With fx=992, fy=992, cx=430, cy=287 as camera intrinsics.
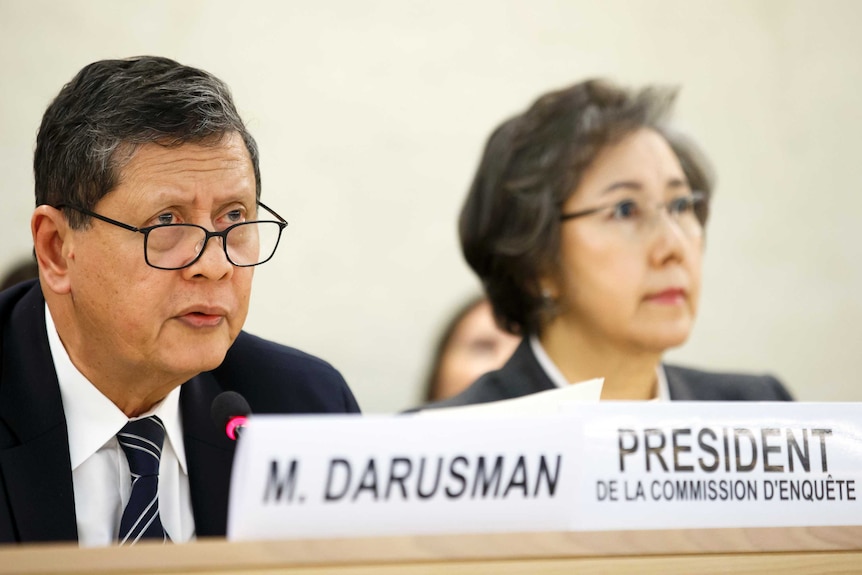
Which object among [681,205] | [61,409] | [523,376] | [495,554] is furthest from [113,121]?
[681,205]

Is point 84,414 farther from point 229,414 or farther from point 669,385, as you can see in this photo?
point 669,385

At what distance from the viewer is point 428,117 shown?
122 inches

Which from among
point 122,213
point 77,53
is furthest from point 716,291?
point 122,213

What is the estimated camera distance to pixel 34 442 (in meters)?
1.46

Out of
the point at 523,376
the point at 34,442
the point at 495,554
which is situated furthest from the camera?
the point at 523,376

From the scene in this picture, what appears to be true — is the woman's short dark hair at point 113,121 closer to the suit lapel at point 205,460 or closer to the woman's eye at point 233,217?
the woman's eye at point 233,217

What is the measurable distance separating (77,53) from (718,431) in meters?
2.18

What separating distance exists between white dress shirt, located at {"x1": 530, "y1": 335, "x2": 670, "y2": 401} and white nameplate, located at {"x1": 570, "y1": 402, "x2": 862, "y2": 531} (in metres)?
1.29

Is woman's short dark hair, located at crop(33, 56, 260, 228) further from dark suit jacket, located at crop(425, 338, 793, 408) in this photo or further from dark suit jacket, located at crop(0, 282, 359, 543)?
dark suit jacket, located at crop(425, 338, 793, 408)

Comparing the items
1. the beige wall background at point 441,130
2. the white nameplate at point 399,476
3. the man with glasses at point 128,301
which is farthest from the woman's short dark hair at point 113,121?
the beige wall background at point 441,130

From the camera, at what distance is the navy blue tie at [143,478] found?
1.44 metres

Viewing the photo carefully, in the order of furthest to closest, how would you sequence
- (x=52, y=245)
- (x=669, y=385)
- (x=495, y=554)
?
(x=669, y=385), (x=52, y=245), (x=495, y=554)

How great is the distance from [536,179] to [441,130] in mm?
607

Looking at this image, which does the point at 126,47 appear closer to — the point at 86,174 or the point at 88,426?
the point at 86,174
